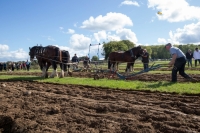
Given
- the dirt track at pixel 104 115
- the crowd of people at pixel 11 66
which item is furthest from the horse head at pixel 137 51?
the crowd of people at pixel 11 66

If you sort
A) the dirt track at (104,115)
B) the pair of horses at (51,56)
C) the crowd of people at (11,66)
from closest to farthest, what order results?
the dirt track at (104,115) < the pair of horses at (51,56) < the crowd of people at (11,66)

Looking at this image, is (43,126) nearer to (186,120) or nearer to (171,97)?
(186,120)

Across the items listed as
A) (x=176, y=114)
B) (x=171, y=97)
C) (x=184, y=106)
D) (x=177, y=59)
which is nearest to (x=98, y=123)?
(x=176, y=114)

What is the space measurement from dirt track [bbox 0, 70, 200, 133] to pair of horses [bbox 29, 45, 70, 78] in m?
8.05

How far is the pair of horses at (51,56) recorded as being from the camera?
629 inches

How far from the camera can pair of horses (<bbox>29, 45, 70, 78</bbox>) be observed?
52.4ft

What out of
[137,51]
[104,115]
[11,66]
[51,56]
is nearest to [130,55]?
[137,51]

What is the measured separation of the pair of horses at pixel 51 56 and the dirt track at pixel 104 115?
8.05 metres

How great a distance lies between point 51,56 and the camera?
16.0m

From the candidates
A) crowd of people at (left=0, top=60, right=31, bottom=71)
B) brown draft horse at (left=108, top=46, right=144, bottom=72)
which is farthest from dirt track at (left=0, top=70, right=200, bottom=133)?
crowd of people at (left=0, top=60, right=31, bottom=71)

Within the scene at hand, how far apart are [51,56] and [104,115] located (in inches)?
430

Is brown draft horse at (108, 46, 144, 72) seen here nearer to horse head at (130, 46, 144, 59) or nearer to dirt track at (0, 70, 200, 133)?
horse head at (130, 46, 144, 59)

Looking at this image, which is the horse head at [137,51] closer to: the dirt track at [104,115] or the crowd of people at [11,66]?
the dirt track at [104,115]

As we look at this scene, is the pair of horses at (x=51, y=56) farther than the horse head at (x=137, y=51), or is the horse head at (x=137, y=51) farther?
the horse head at (x=137, y=51)
